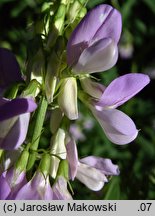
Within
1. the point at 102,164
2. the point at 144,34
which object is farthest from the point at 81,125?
the point at 102,164

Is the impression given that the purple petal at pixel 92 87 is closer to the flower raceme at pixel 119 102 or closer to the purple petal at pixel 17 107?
the flower raceme at pixel 119 102

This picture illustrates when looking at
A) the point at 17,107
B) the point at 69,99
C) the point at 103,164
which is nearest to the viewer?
the point at 17,107

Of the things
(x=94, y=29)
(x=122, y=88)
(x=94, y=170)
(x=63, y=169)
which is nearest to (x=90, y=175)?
(x=94, y=170)

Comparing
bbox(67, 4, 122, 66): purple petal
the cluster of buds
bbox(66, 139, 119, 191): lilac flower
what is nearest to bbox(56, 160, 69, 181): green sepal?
the cluster of buds

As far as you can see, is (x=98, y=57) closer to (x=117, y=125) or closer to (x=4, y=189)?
(x=117, y=125)

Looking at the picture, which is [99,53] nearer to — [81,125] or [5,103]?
[5,103]

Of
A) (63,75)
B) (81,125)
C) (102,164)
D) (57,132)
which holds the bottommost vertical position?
(81,125)

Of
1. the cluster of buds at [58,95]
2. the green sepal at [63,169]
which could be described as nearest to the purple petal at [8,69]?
the cluster of buds at [58,95]
